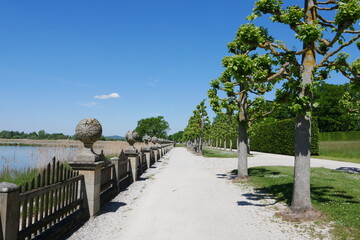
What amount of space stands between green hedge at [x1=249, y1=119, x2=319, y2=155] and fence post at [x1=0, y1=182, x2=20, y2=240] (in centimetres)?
2575

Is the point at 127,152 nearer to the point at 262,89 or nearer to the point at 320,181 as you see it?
the point at 262,89

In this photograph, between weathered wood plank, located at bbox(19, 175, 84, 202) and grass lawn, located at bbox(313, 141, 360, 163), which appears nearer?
weathered wood plank, located at bbox(19, 175, 84, 202)

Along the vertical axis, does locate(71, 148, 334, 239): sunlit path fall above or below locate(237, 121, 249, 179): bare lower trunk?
below

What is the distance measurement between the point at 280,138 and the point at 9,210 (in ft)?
111

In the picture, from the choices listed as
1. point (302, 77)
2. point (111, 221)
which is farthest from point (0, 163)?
point (302, 77)

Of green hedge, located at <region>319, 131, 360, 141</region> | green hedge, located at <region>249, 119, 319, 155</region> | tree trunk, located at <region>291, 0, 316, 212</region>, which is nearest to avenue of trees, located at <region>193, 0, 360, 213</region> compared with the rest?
tree trunk, located at <region>291, 0, 316, 212</region>

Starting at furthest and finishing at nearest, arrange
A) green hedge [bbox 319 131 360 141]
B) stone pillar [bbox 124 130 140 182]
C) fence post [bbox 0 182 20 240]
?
green hedge [bbox 319 131 360 141]
stone pillar [bbox 124 130 140 182]
fence post [bbox 0 182 20 240]

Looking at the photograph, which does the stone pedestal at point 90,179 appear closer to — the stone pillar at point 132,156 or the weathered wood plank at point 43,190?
the weathered wood plank at point 43,190

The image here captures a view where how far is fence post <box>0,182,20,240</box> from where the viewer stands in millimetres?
3234

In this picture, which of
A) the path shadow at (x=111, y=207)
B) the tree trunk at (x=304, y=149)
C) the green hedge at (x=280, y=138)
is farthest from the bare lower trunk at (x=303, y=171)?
the green hedge at (x=280, y=138)

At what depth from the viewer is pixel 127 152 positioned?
12.0 m

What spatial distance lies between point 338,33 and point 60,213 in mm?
7182

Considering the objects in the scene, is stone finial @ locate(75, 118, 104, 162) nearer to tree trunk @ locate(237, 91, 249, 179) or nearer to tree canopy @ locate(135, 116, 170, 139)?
tree trunk @ locate(237, 91, 249, 179)

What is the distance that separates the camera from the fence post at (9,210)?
127 inches
